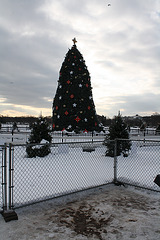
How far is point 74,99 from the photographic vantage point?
56.8ft

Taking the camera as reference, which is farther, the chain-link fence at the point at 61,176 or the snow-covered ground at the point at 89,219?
the chain-link fence at the point at 61,176

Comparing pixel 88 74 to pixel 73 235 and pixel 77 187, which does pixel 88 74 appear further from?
pixel 73 235

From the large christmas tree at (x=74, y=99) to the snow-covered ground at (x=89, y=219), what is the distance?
12208mm

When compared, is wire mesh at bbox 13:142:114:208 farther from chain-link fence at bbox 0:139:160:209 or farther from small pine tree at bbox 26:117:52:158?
small pine tree at bbox 26:117:52:158

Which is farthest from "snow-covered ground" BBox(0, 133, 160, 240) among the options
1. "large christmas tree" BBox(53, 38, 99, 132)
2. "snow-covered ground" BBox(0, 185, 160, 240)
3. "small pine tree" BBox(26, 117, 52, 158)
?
"large christmas tree" BBox(53, 38, 99, 132)

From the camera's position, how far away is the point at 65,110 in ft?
56.4

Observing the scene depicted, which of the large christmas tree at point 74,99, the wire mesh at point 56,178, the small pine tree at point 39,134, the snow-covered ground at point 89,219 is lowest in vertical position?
the snow-covered ground at point 89,219

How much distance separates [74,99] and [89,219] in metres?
14.2

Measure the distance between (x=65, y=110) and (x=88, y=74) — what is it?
420 centimetres

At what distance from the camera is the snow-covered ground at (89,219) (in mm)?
3127

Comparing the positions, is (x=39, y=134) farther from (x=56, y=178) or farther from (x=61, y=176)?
(x=56, y=178)

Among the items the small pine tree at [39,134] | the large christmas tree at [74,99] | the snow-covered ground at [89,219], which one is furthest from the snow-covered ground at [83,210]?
the large christmas tree at [74,99]

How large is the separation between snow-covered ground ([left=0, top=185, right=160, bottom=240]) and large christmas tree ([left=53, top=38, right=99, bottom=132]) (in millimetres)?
12208

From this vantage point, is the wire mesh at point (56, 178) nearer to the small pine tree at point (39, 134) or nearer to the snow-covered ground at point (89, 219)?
the snow-covered ground at point (89, 219)
